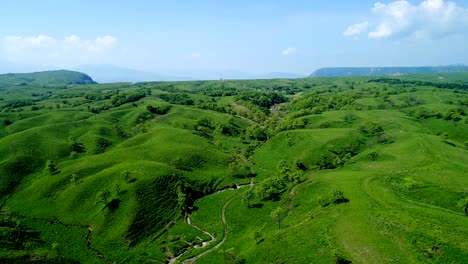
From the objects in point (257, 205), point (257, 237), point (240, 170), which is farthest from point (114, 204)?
point (240, 170)

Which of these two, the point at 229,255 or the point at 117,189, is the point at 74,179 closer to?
the point at 117,189

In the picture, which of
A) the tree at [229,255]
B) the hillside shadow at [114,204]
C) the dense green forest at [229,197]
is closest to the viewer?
the dense green forest at [229,197]

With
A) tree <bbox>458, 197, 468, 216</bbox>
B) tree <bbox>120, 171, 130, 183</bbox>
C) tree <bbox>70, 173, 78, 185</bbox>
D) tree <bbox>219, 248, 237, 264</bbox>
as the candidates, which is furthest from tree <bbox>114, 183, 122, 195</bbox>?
tree <bbox>458, 197, 468, 216</bbox>

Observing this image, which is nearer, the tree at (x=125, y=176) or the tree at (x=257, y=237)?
the tree at (x=257, y=237)

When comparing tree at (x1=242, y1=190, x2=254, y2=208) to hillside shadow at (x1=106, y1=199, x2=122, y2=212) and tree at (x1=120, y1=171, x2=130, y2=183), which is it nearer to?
hillside shadow at (x1=106, y1=199, x2=122, y2=212)

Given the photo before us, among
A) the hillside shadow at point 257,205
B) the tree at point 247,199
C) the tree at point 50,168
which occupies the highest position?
the tree at point 50,168

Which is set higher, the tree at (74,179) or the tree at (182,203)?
the tree at (74,179)

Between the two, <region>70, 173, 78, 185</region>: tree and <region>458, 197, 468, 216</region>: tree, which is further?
<region>70, 173, 78, 185</region>: tree

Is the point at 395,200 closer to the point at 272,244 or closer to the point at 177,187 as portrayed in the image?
the point at 272,244

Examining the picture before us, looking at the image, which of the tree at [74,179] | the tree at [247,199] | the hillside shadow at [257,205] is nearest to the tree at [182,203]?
the tree at [247,199]

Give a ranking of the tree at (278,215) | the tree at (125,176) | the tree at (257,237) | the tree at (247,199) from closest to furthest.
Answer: the tree at (257,237)
the tree at (278,215)
the tree at (247,199)
the tree at (125,176)

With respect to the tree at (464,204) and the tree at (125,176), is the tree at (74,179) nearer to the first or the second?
the tree at (125,176)
